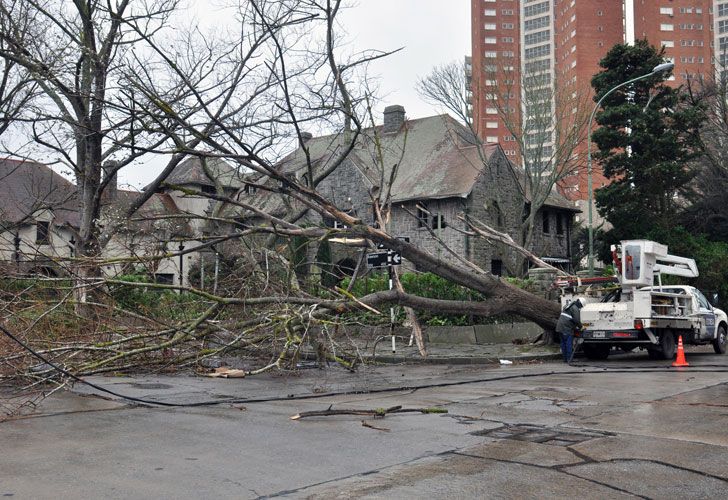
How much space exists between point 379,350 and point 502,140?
93.3m

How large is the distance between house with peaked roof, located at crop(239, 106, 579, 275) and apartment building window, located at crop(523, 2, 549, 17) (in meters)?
78.8

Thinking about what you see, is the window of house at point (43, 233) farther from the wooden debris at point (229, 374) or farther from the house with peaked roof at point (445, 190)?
the house with peaked roof at point (445, 190)

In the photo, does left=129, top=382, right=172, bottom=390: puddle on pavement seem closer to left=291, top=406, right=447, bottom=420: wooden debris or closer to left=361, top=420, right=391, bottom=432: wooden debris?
left=291, top=406, right=447, bottom=420: wooden debris

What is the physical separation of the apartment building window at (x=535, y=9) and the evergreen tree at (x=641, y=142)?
85.1 meters

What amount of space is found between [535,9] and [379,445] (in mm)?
116686

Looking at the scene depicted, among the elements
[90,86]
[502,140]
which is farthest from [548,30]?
[90,86]

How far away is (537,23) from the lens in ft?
375

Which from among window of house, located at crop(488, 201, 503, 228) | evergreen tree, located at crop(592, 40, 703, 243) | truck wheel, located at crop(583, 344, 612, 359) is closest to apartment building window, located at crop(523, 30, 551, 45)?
window of house, located at crop(488, 201, 503, 228)

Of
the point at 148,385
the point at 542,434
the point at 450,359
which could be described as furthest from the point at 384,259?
the point at 542,434

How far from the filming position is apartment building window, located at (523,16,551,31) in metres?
113

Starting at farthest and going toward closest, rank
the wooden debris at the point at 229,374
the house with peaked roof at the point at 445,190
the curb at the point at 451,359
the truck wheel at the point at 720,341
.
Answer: the house with peaked roof at the point at 445,190 < the truck wheel at the point at 720,341 < the curb at the point at 451,359 < the wooden debris at the point at 229,374

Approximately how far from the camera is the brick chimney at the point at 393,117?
41.2 m

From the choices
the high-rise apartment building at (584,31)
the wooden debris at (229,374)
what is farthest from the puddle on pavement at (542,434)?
the high-rise apartment building at (584,31)

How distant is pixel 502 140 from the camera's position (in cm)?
10919
